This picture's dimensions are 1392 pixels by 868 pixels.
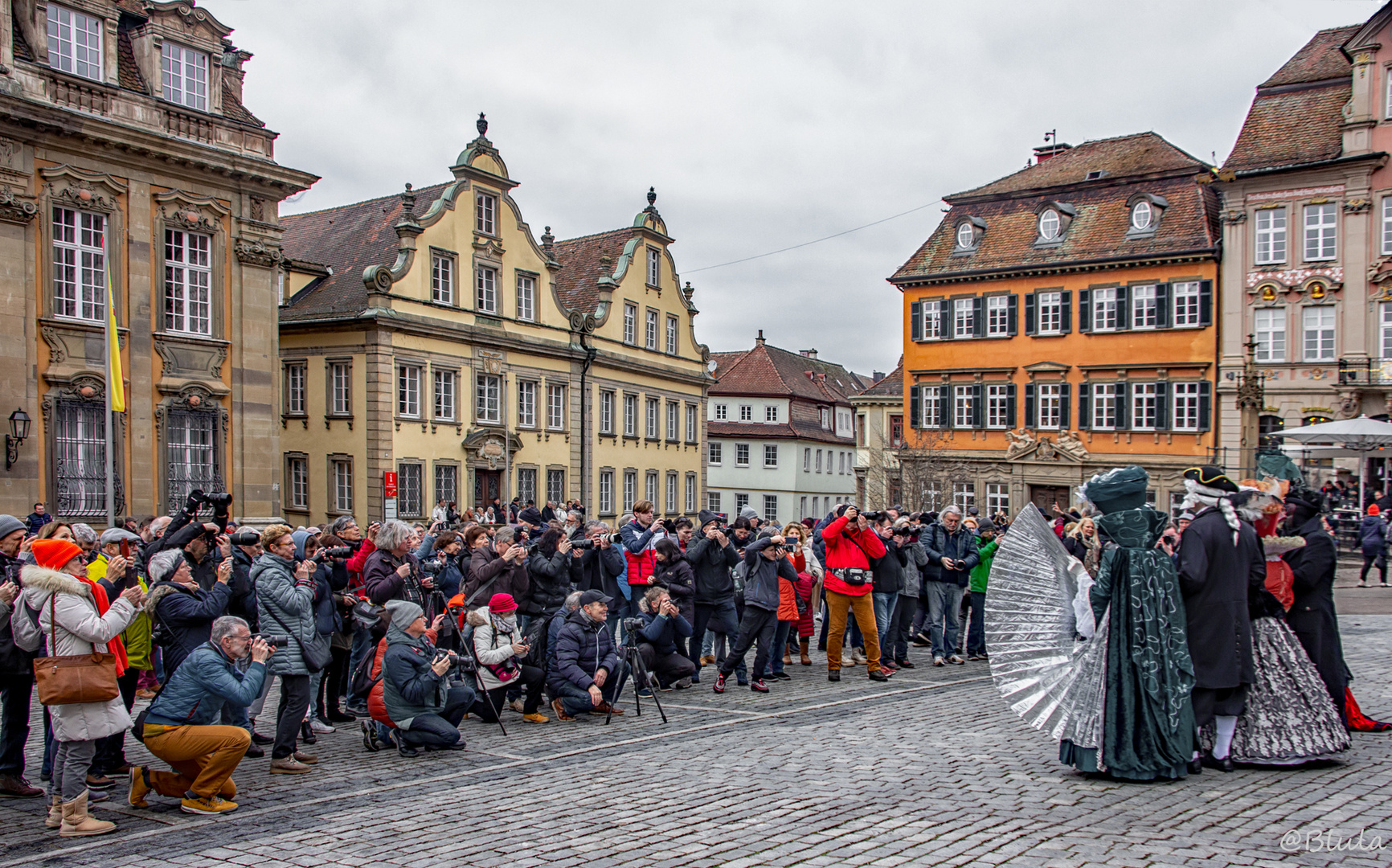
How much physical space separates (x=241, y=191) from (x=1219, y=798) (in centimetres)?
2310

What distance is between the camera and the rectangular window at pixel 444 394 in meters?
33.1

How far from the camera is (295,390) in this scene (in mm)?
33406

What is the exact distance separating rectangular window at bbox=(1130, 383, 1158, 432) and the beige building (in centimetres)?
2729

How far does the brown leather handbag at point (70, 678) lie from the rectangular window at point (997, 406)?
1455 inches

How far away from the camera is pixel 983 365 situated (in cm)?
4094


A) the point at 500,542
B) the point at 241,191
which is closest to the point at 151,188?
the point at 241,191

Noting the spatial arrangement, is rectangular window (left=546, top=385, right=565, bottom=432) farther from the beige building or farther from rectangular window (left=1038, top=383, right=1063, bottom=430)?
rectangular window (left=1038, top=383, right=1063, bottom=430)

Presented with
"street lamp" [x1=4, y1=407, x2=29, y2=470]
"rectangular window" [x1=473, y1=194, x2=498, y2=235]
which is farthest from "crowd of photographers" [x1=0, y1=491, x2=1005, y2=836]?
"rectangular window" [x1=473, y1=194, x2=498, y2=235]

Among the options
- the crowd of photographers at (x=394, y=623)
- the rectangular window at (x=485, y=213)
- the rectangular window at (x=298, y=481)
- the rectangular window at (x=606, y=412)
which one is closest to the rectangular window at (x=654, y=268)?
the rectangular window at (x=606, y=412)

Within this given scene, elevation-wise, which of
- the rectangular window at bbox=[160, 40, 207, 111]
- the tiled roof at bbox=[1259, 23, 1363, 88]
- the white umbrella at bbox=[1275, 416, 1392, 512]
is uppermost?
the tiled roof at bbox=[1259, 23, 1363, 88]

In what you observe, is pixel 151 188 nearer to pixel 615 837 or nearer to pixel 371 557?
pixel 371 557

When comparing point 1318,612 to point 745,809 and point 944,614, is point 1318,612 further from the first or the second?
point 944,614

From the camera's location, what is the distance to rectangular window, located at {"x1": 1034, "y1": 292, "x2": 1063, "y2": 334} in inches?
1548

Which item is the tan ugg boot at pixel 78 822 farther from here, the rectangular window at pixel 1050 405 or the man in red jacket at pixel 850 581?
the rectangular window at pixel 1050 405
